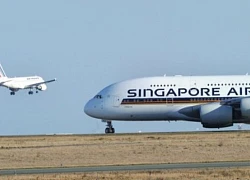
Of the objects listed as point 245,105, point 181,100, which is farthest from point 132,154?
point 181,100

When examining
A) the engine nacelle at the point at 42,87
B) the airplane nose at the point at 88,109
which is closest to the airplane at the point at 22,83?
the engine nacelle at the point at 42,87

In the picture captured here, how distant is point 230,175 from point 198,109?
38600 mm

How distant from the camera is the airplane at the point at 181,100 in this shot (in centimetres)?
6544

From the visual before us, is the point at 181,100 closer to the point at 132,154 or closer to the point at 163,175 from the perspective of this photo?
the point at 132,154

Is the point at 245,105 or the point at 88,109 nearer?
the point at 245,105

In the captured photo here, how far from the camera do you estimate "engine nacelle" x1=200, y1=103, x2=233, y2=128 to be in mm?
65000

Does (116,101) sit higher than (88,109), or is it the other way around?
(116,101)

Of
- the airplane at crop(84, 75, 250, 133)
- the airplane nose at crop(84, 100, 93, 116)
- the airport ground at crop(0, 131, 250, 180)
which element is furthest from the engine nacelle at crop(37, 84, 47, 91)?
the airport ground at crop(0, 131, 250, 180)

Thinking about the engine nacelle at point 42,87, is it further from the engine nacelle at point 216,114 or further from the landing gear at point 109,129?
the engine nacelle at point 216,114

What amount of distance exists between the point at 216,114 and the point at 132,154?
26217 millimetres

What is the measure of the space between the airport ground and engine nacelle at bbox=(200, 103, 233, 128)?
11.9 meters

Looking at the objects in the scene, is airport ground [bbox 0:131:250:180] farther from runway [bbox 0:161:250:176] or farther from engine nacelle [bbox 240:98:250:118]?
engine nacelle [bbox 240:98:250:118]

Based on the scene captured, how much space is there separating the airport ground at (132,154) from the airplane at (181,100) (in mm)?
12316

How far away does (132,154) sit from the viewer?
1567 inches
